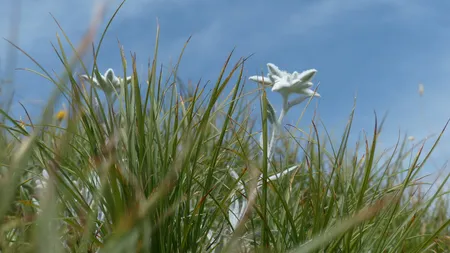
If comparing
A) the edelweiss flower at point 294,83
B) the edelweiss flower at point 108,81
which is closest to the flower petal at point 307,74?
the edelweiss flower at point 294,83

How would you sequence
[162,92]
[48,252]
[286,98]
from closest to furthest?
[48,252] → [162,92] → [286,98]

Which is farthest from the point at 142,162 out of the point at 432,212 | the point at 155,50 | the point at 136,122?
the point at 432,212

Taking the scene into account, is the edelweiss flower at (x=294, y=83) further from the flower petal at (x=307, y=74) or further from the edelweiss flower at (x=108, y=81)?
the edelweiss flower at (x=108, y=81)

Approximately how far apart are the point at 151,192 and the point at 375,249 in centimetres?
56

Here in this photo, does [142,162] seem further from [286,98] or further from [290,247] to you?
[286,98]

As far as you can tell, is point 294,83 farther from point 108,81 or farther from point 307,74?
point 108,81

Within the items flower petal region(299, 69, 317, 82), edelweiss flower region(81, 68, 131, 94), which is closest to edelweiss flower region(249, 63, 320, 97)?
flower petal region(299, 69, 317, 82)

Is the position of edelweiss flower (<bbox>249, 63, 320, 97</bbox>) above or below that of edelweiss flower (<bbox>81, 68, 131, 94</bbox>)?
below

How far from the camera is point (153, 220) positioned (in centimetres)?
138

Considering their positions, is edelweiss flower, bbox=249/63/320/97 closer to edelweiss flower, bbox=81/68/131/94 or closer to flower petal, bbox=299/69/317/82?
flower petal, bbox=299/69/317/82

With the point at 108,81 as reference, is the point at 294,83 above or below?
below

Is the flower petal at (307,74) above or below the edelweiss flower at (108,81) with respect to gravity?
below

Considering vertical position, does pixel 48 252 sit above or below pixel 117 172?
below

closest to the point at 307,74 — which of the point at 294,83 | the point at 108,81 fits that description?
the point at 294,83
